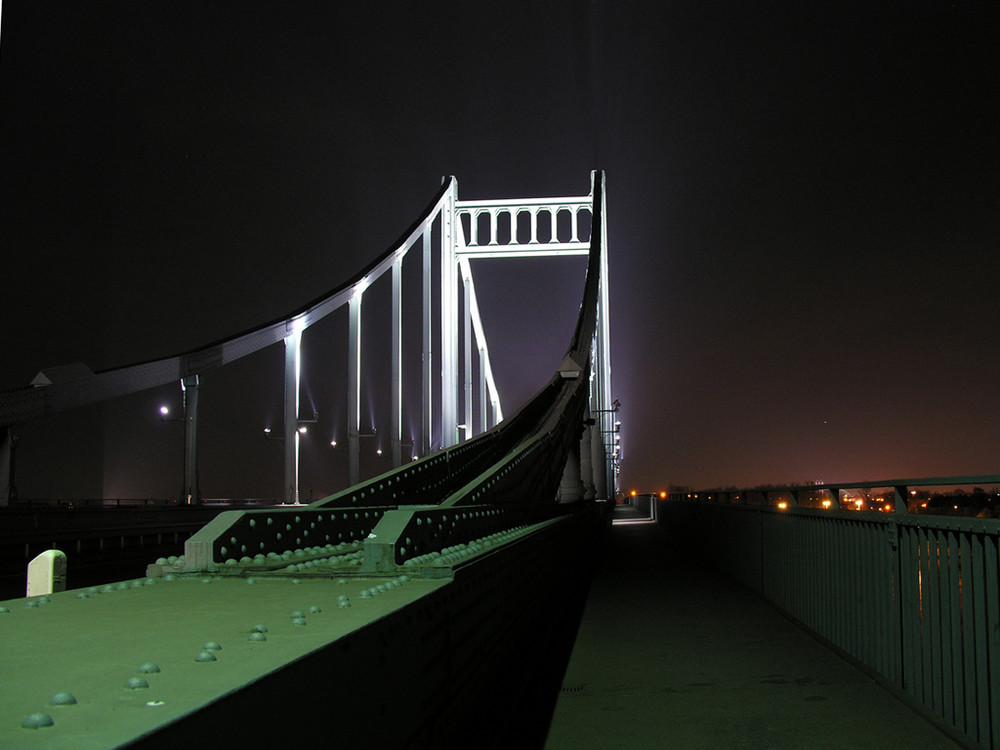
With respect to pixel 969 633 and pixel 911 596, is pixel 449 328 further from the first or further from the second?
pixel 969 633

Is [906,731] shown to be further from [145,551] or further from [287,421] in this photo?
[287,421]

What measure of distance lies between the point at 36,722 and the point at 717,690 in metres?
4.92

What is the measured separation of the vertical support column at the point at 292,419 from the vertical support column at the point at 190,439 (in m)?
Answer: 2.26

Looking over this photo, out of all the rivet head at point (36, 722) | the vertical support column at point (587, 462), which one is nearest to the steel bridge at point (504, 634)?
the rivet head at point (36, 722)

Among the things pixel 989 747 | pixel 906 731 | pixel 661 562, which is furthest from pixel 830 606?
pixel 661 562

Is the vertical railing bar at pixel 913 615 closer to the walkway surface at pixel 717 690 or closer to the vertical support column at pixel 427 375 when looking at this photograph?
the walkway surface at pixel 717 690

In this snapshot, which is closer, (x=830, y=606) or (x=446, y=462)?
(x=830, y=606)

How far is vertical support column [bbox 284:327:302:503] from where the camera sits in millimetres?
25156

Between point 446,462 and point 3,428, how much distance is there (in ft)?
49.4

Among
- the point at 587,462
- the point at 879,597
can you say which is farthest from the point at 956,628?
the point at 587,462

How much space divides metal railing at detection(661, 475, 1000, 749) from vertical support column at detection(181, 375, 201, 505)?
1929cm

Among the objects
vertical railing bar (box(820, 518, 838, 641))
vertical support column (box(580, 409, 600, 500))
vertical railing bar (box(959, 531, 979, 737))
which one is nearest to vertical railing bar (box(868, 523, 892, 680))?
vertical railing bar (box(820, 518, 838, 641))

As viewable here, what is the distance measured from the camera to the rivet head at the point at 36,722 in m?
1.52

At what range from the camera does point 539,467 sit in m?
12.5
